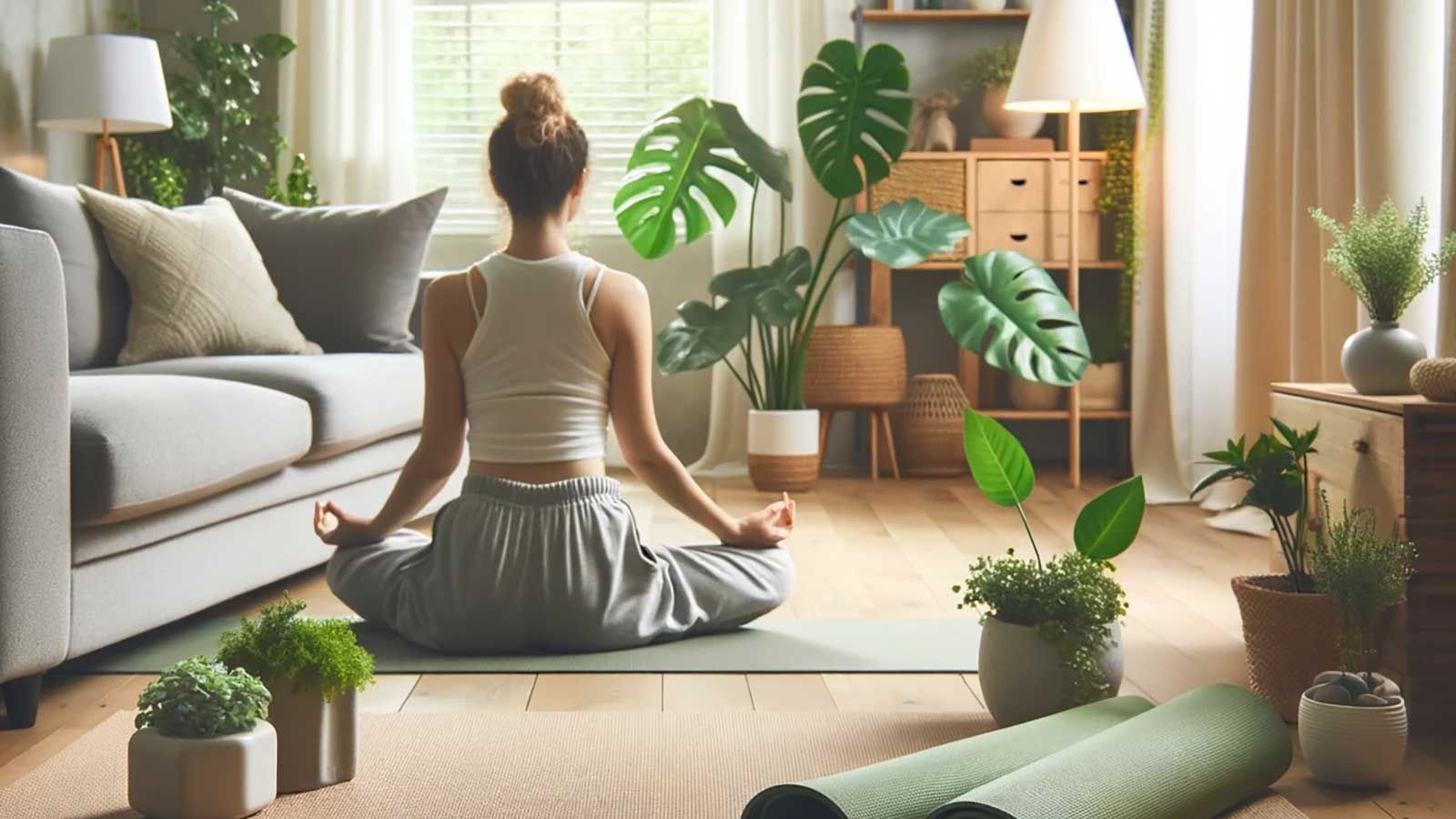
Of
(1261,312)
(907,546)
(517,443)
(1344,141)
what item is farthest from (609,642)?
(1261,312)

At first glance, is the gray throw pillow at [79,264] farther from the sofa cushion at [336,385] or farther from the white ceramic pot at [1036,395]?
the white ceramic pot at [1036,395]

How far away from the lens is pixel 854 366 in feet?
16.0

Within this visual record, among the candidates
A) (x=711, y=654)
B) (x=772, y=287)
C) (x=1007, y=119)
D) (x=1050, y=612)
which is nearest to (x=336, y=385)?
(x=711, y=654)

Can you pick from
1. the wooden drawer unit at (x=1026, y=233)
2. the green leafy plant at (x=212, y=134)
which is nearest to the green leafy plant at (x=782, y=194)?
the wooden drawer unit at (x=1026, y=233)

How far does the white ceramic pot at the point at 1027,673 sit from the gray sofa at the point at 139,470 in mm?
1266

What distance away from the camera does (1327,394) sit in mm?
2359

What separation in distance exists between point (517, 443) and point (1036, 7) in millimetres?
2837

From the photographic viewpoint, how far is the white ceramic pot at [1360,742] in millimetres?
1757

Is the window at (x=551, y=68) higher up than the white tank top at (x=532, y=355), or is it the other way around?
the window at (x=551, y=68)

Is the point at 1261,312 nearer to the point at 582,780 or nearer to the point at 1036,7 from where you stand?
the point at 1036,7

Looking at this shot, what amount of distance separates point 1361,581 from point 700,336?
116 inches

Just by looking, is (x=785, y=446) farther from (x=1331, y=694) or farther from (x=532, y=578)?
(x=1331, y=694)

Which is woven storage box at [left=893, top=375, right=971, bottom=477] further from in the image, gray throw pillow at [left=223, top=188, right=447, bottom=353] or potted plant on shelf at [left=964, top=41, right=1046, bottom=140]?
gray throw pillow at [left=223, top=188, right=447, bottom=353]

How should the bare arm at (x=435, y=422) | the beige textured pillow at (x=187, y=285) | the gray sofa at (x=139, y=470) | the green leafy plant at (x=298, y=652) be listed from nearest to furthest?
the green leafy plant at (x=298, y=652) → the gray sofa at (x=139, y=470) → the bare arm at (x=435, y=422) → the beige textured pillow at (x=187, y=285)
